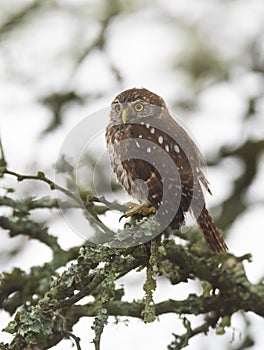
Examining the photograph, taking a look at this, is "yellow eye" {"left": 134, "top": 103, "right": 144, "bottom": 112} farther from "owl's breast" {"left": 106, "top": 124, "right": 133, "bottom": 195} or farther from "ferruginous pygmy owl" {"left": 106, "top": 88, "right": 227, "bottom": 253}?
"owl's breast" {"left": 106, "top": 124, "right": 133, "bottom": 195}

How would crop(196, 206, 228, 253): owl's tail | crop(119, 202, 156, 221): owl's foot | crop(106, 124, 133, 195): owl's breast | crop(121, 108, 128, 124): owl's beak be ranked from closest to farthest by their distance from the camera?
crop(119, 202, 156, 221): owl's foot
crop(196, 206, 228, 253): owl's tail
crop(106, 124, 133, 195): owl's breast
crop(121, 108, 128, 124): owl's beak

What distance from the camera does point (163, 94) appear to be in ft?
14.8

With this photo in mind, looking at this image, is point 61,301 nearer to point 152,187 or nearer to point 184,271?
point 184,271

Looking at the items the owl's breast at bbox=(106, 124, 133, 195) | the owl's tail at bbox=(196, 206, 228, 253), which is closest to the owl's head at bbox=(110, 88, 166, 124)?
the owl's breast at bbox=(106, 124, 133, 195)

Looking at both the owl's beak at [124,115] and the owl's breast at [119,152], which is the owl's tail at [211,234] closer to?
the owl's breast at [119,152]

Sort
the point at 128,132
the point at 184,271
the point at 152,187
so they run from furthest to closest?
the point at 128,132, the point at 152,187, the point at 184,271

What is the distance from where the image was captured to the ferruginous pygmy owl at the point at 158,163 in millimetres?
3281

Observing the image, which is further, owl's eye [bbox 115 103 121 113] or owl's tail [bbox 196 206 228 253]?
owl's eye [bbox 115 103 121 113]

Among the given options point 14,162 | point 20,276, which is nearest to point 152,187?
point 20,276

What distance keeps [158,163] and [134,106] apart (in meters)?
0.56

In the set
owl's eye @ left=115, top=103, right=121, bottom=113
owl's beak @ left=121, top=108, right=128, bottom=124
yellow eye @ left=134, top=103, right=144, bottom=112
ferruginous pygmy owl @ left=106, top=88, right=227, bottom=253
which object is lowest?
ferruginous pygmy owl @ left=106, top=88, right=227, bottom=253

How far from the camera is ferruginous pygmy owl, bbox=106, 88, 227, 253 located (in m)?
3.28

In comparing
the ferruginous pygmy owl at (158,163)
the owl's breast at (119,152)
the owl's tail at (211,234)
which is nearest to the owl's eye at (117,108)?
the ferruginous pygmy owl at (158,163)

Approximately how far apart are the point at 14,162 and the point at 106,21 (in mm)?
958
